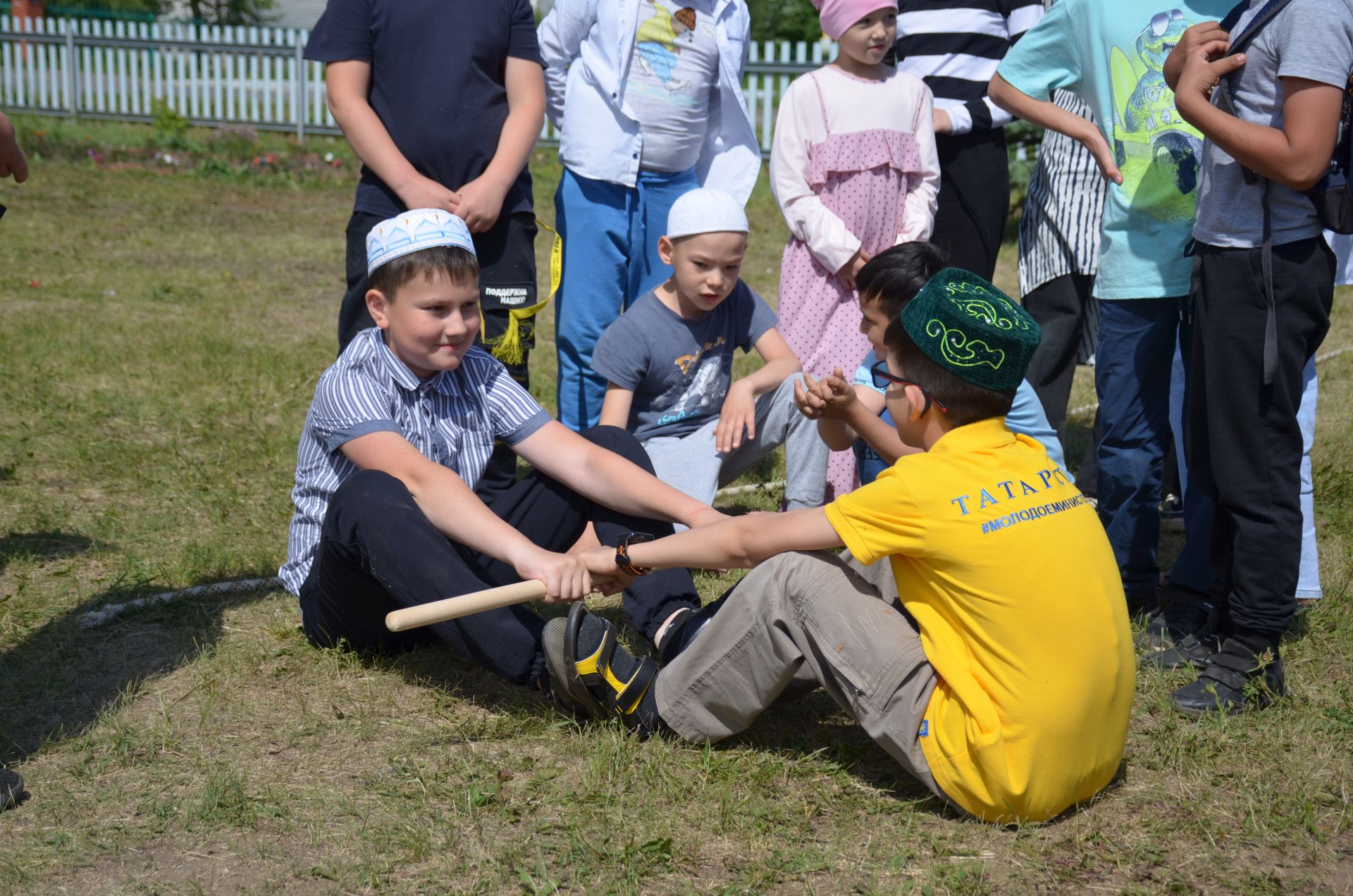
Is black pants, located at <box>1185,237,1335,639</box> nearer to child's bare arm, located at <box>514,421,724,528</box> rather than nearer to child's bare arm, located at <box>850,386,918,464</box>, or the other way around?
child's bare arm, located at <box>850,386,918,464</box>

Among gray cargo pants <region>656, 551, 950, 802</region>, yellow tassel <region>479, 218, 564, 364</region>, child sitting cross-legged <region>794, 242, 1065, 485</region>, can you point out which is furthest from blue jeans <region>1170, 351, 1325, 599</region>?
yellow tassel <region>479, 218, 564, 364</region>

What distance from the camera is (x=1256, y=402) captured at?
3199 millimetres

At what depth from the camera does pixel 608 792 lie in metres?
2.83

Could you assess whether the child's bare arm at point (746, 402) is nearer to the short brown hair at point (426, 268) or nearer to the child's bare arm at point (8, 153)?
the short brown hair at point (426, 268)

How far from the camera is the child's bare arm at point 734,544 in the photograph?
276 centimetres

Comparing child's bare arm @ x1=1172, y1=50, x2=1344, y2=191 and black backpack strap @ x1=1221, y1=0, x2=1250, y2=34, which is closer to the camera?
child's bare arm @ x1=1172, y1=50, x2=1344, y2=191

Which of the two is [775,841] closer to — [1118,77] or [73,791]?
[73,791]

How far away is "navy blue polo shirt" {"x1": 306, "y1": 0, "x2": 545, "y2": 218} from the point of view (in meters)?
4.21

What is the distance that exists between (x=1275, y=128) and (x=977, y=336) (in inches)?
42.5

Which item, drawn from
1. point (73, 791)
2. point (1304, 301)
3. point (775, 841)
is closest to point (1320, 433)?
point (1304, 301)

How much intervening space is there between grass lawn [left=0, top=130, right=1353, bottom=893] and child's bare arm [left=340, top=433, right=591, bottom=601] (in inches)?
16.0

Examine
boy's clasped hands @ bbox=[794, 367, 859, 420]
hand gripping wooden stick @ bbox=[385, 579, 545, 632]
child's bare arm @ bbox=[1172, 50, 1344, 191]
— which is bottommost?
hand gripping wooden stick @ bbox=[385, 579, 545, 632]

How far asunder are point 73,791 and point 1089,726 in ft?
7.23

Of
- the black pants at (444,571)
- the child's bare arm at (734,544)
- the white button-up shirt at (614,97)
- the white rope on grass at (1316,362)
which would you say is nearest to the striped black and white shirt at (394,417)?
the black pants at (444,571)
